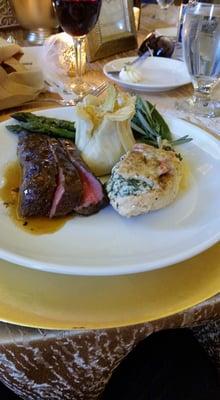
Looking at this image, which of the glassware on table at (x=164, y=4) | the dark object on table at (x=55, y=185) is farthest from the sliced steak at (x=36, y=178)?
the glassware on table at (x=164, y=4)

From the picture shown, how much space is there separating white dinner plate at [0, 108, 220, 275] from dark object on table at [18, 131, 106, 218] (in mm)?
23

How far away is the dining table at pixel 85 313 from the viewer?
44cm

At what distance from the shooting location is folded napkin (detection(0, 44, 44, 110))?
0.93m

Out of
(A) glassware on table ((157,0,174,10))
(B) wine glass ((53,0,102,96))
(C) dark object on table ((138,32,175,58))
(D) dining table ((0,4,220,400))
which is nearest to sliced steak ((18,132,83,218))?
(D) dining table ((0,4,220,400))

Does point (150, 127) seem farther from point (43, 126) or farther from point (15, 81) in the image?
point (15, 81)

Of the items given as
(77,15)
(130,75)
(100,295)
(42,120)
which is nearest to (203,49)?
(130,75)

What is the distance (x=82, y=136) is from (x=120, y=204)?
0.69ft

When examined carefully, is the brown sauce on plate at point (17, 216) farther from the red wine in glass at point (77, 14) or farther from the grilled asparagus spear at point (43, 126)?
the red wine in glass at point (77, 14)

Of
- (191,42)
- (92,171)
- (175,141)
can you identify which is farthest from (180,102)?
(92,171)

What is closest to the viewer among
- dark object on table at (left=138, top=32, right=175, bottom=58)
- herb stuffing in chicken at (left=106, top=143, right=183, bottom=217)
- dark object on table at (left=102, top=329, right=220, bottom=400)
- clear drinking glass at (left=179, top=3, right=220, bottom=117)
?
herb stuffing in chicken at (left=106, top=143, right=183, bottom=217)

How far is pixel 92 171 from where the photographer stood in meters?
0.69

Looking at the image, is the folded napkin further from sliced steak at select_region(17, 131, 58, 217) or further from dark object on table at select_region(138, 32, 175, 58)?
dark object on table at select_region(138, 32, 175, 58)

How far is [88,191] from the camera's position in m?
0.59

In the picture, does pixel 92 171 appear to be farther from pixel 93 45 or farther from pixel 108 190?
pixel 93 45
